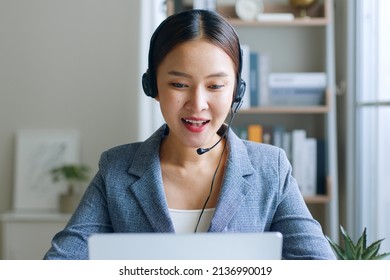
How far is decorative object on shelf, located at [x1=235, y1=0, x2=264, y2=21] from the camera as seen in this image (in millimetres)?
3594

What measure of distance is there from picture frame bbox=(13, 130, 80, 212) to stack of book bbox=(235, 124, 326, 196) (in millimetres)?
1013

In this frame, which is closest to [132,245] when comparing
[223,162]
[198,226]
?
[198,226]

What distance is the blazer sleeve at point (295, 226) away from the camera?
139 centimetres

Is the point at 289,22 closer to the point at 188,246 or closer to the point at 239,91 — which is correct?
the point at 239,91

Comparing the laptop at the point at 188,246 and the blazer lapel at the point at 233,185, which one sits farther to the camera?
the blazer lapel at the point at 233,185

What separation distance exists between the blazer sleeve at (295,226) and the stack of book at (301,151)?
6.55 ft

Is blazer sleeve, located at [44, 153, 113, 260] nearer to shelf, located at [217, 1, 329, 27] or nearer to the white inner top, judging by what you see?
the white inner top

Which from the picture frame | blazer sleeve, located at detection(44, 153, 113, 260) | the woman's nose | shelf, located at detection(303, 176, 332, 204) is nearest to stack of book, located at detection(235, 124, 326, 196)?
shelf, located at detection(303, 176, 332, 204)

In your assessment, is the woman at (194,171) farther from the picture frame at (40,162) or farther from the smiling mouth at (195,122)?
the picture frame at (40,162)

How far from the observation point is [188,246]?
1.04m

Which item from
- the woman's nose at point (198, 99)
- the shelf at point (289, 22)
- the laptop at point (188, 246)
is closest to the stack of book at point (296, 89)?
the shelf at point (289, 22)

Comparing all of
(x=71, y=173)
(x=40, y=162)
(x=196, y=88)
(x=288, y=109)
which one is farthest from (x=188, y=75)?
(x=40, y=162)
